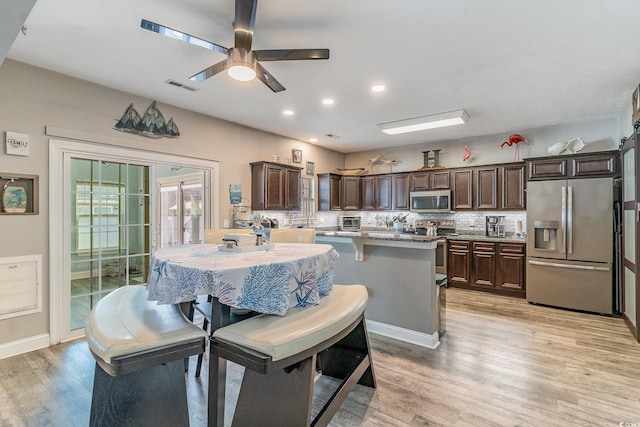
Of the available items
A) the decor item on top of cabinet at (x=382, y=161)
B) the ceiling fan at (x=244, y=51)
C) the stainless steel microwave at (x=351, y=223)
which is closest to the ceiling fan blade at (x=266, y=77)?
the ceiling fan at (x=244, y=51)

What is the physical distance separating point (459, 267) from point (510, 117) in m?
2.52

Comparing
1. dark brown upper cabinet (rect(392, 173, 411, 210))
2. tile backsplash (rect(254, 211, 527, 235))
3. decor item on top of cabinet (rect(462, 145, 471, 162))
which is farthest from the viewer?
dark brown upper cabinet (rect(392, 173, 411, 210))

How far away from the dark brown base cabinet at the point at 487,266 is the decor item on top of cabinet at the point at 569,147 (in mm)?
1465

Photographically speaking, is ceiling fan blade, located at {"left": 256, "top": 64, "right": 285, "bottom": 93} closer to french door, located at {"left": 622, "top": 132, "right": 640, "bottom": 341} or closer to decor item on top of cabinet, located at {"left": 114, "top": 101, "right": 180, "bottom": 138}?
decor item on top of cabinet, located at {"left": 114, "top": 101, "right": 180, "bottom": 138}

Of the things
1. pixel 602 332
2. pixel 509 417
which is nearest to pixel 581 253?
pixel 602 332

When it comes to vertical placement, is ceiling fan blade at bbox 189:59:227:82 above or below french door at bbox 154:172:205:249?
above

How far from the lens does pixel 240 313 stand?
2090mm

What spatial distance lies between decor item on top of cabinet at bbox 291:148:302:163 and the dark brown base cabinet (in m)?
3.18

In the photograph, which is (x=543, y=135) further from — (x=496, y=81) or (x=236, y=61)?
(x=236, y=61)

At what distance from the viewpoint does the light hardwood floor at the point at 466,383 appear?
2014mm

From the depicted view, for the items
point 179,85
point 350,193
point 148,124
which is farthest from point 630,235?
point 148,124

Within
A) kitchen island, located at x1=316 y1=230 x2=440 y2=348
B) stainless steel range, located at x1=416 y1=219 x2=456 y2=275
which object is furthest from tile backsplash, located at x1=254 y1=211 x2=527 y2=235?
kitchen island, located at x1=316 y1=230 x2=440 y2=348

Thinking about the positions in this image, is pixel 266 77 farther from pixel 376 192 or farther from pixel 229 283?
pixel 376 192

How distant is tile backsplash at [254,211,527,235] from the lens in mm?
5562
